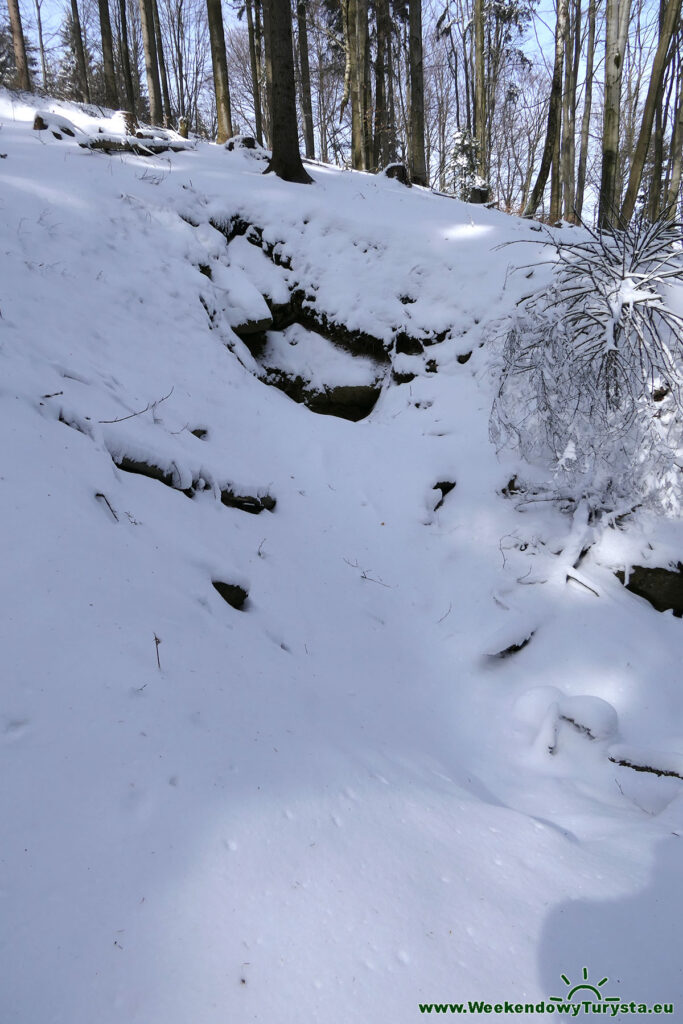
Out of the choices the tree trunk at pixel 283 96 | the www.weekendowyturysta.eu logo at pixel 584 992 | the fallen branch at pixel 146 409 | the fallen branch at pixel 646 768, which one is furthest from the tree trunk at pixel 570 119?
the www.weekendowyturysta.eu logo at pixel 584 992

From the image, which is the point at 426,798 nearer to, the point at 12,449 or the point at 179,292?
the point at 12,449

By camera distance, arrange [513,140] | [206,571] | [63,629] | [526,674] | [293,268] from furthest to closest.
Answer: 1. [513,140]
2. [293,268]
3. [526,674]
4. [206,571]
5. [63,629]

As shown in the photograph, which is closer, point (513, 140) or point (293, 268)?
point (293, 268)

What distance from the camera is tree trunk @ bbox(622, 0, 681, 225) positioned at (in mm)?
8055

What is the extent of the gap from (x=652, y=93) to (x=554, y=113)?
4.02 metres

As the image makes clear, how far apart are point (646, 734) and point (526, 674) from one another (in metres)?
0.86

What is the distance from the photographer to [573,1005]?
5.54 feet

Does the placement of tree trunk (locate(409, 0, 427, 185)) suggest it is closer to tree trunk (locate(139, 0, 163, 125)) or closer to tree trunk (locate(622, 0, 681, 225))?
tree trunk (locate(622, 0, 681, 225))

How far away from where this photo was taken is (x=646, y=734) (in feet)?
Answer: 12.4

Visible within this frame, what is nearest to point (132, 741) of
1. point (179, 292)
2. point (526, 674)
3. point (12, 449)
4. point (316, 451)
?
point (12, 449)

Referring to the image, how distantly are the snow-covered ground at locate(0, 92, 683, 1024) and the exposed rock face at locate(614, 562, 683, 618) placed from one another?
12 cm

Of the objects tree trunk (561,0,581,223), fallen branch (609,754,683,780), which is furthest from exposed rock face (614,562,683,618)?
tree trunk (561,0,581,223)

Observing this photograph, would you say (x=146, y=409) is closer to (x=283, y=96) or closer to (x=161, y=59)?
(x=283, y=96)

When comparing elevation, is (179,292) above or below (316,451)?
above
